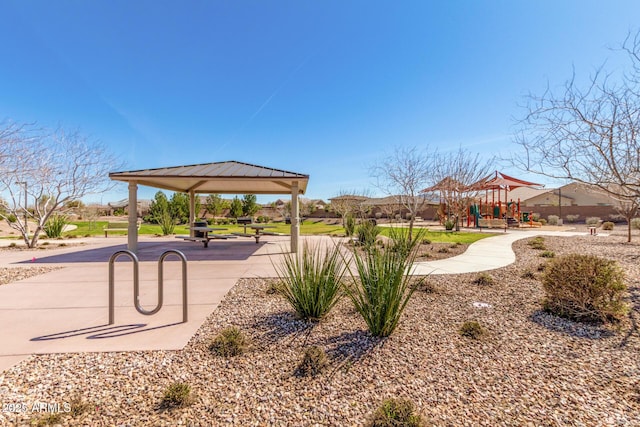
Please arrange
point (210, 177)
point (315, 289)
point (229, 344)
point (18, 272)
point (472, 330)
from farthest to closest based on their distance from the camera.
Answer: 1. point (210, 177)
2. point (18, 272)
3. point (315, 289)
4. point (472, 330)
5. point (229, 344)

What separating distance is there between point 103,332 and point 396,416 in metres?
3.39

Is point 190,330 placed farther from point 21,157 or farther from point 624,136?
point 21,157

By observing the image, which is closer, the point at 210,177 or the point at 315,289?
the point at 315,289

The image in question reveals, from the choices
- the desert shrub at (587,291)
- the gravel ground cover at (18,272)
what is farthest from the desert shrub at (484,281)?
the gravel ground cover at (18,272)

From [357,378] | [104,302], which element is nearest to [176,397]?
[357,378]

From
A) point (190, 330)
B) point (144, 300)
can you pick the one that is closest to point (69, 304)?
point (144, 300)

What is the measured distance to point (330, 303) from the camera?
12.6ft

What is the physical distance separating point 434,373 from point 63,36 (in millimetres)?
15219

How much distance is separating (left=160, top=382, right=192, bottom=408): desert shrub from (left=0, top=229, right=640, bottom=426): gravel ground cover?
5cm

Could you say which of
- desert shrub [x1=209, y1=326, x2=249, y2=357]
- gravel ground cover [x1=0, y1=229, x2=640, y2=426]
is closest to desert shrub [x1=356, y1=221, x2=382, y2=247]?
gravel ground cover [x1=0, y1=229, x2=640, y2=426]

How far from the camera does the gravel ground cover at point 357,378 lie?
80.4 inches

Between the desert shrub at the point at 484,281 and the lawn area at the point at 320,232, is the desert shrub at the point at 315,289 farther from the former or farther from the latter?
the lawn area at the point at 320,232

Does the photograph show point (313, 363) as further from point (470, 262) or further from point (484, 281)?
point (470, 262)

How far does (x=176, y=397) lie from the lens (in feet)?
6.98
